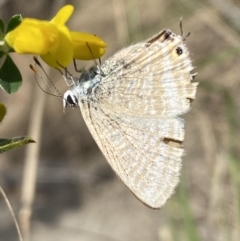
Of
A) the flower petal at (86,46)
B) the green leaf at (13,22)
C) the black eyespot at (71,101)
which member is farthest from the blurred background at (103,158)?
the green leaf at (13,22)

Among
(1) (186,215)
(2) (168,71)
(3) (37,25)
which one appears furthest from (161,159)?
(1) (186,215)

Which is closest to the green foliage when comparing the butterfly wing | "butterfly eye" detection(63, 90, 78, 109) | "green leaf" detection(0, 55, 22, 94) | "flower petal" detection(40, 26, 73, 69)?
"green leaf" detection(0, 55, 22, 94)

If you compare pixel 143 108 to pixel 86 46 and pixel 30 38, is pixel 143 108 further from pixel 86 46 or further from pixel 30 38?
pixel 30 38

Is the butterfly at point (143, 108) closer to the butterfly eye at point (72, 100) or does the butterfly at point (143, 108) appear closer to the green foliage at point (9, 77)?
the butterfly eye at point (72, 100)

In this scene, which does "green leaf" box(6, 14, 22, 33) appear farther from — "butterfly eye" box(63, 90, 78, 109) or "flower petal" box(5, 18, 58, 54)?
"butterfly eye" box(63, 90, 78, 109)

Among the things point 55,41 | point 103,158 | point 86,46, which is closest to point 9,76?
point 55,41

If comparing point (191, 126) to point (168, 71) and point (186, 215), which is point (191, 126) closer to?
point (186, 215)
